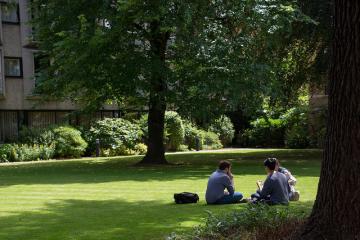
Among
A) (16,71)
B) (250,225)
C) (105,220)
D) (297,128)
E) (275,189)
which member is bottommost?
(105,220)

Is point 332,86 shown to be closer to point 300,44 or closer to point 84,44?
point 84,44

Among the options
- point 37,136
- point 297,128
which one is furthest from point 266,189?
point 297,128

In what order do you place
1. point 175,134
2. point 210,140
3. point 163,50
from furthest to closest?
1. point 210,140
2. point 175,134
3. point 163,50

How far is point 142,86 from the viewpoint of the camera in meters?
22.8

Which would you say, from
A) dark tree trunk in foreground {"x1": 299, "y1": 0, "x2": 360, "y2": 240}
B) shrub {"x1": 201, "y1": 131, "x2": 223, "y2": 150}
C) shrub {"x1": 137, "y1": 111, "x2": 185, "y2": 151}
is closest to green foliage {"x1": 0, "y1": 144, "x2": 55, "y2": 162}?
shrub {"x1": 137, "y1": 111, "x2": 185, "y2": 151}

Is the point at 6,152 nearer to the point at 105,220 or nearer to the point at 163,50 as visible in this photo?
the point at 163,50

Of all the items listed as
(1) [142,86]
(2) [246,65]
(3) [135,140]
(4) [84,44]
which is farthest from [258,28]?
(3) [135,140]

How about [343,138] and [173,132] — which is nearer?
[343,138]

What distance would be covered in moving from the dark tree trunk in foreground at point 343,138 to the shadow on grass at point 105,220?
2.98 metres

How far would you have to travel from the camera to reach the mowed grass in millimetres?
9781

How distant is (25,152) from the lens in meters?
31.5

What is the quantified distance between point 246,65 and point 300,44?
20.5 ft

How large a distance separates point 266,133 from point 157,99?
21.7 m

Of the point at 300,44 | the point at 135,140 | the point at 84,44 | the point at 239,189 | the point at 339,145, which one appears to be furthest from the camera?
the point at 135,140
